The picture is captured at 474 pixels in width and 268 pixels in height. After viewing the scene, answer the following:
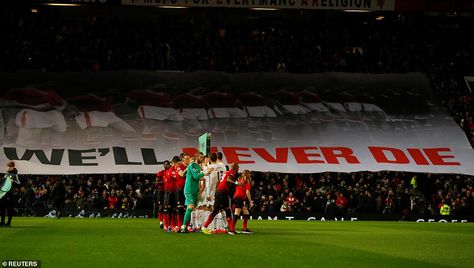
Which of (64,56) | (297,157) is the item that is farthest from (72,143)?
(297,157)

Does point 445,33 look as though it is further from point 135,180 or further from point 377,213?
point 135,180

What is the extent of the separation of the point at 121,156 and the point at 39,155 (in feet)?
15.3

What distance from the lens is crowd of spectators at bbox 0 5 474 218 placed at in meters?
49.6

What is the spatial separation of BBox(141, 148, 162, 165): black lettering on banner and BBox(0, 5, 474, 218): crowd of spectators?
1386 millimetres

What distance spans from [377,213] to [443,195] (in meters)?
4.70

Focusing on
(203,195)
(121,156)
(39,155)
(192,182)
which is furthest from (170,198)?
(39,155)

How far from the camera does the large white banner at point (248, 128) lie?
162 feet

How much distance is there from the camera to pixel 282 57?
195ft

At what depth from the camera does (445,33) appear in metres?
63.7

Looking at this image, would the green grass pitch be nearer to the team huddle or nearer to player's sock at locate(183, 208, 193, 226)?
player's sock at locate(183, 208, 193, 226)

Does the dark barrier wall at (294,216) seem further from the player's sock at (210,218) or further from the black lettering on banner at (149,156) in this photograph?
the player's sock at (210,218)

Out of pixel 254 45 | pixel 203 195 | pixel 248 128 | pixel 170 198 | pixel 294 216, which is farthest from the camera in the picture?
pixel 254 45

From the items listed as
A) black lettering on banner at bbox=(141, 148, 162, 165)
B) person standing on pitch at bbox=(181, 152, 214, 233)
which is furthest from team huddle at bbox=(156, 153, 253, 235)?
black lettering on banner at bbox=(141, 148, 162, 165)

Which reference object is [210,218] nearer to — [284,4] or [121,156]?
[121,156]
